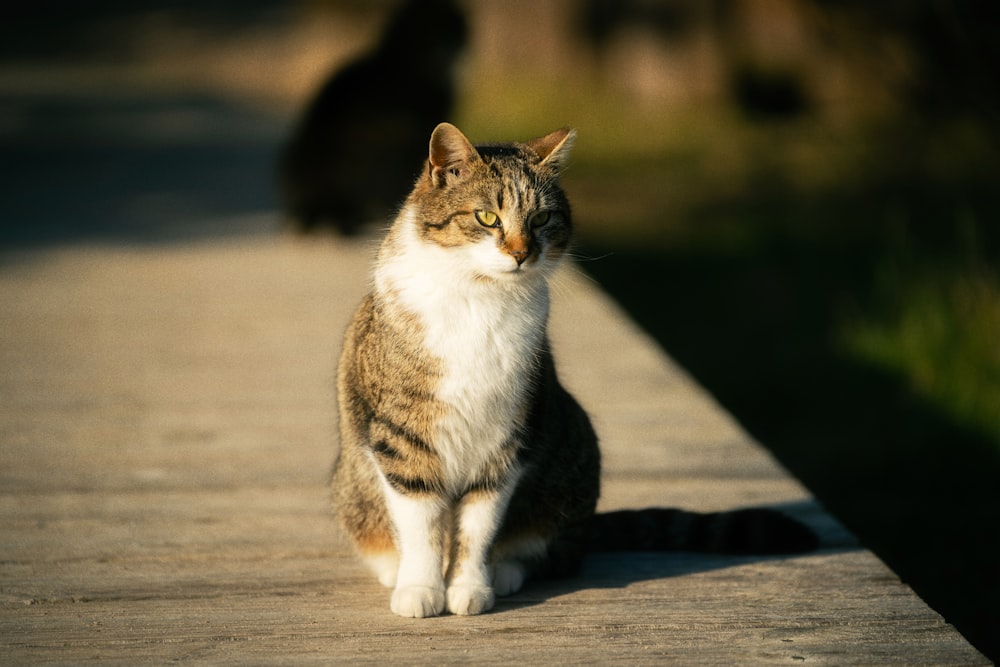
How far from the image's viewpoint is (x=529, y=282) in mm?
2486

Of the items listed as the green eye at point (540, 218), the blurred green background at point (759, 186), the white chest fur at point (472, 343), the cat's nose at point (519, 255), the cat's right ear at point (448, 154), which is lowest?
the blurred green background at point (759, 186)

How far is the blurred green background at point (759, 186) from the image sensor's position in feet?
15.1

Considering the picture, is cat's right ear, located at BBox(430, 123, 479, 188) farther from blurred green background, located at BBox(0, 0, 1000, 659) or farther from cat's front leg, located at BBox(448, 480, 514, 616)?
cat's front leg, located at BBox(448, 480, 514, 616)

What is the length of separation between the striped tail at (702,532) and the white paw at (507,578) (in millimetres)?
248

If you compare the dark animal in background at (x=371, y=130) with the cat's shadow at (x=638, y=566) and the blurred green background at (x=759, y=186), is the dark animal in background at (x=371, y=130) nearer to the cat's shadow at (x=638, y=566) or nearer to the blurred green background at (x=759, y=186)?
the blurred green background at (x=759, y=186)

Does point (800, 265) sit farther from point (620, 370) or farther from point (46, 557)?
point (46, 557)

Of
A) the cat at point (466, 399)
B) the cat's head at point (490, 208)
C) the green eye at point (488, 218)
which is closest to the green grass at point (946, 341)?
the cat at point (466, 399)

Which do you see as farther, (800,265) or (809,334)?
(800,265)

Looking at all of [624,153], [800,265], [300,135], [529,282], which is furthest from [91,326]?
[624,153]

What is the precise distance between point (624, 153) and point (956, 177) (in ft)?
8.80

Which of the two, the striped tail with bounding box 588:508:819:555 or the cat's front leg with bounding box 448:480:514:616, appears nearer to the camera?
the cat's front leg with bounding box 448:480:514:616

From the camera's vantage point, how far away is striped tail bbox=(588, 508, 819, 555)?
2.73m

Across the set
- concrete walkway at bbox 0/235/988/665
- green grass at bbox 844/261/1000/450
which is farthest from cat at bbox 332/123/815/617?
green grass at bbox 844/261/1000/450

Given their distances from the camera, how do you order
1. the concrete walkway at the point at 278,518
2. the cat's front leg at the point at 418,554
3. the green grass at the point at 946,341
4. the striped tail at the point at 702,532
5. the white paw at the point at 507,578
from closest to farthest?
1. the concrete walkway at the point at 278,518
2. the cat's front leg at the point at 418,554
3. the white paw at the point at 507,578
4. the striped tail at the point at 702,532
5. the green grass at the point at 946,341
